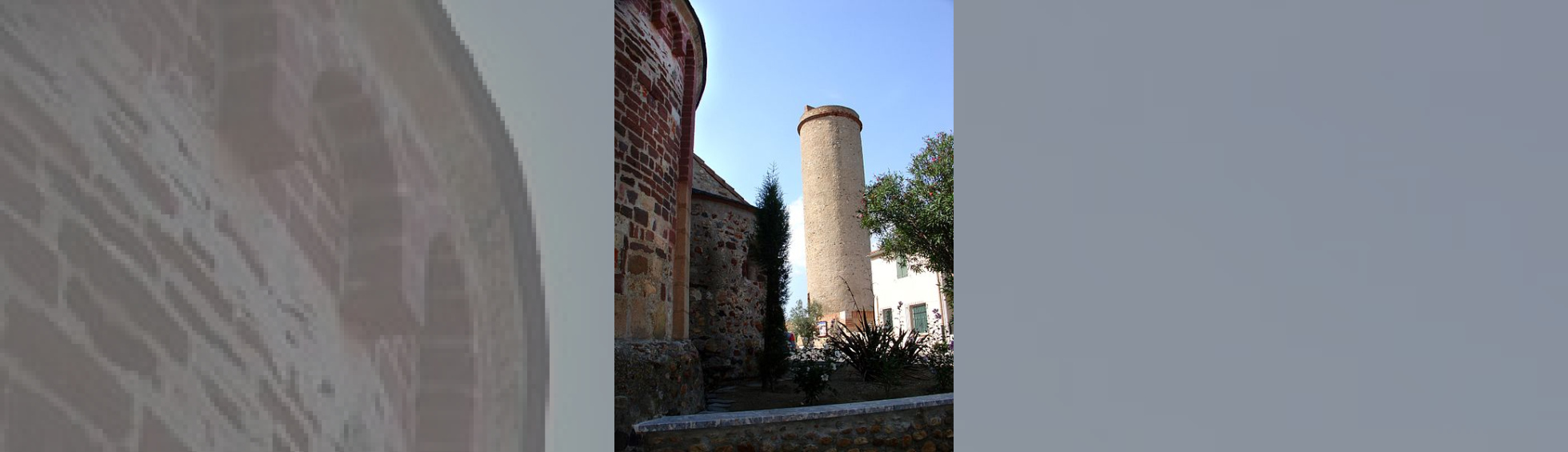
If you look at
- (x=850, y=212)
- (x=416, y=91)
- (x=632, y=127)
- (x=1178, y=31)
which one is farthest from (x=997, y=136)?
(x=850, y=212)

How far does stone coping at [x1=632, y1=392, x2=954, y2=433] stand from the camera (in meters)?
3.04

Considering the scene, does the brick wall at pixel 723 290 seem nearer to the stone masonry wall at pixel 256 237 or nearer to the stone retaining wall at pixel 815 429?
the stone retaining wall at pixel 815 429

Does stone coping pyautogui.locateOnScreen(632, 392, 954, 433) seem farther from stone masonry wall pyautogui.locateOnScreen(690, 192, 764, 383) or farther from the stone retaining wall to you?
stone masonry wall pyautogui.locateOnScreen(690, 192, 764, 383)

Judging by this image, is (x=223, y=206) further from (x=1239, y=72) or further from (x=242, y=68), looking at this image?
(x=1239, y=72)

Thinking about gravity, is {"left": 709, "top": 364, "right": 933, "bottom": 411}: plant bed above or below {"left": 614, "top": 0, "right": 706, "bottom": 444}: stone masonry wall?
below

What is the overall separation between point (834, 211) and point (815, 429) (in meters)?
9.19

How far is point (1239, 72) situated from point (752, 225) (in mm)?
6163

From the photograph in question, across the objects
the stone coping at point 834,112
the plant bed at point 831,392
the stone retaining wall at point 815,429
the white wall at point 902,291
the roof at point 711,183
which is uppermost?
the stone coping at point 834,112

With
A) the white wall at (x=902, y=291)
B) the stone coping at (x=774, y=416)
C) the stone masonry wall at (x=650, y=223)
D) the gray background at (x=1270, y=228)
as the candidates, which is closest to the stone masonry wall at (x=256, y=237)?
the gray background at (x=1270, y=228)

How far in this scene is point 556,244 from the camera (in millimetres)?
945

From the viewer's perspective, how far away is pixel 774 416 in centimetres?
313

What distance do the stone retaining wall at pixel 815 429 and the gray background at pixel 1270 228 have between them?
7.62ft

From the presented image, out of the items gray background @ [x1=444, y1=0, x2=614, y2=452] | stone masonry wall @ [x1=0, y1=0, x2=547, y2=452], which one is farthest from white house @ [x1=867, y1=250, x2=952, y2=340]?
stone masonry wall @ [x1=0, y1=0, x2=547, y2=452]

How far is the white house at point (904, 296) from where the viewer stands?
13.8 meters
